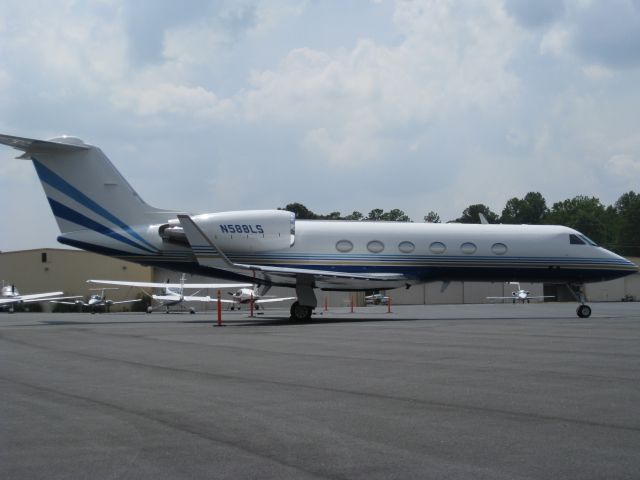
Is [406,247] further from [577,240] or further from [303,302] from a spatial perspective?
[577,240]

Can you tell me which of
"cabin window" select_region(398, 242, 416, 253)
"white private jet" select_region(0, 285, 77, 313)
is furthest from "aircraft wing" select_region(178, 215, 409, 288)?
"white private jet" select_region(0, 285, 77, 313)

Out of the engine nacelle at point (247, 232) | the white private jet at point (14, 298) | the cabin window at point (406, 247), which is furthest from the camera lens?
the white private jet at point (14, 298)

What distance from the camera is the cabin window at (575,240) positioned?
1097 inches

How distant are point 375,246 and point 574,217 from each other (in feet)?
340

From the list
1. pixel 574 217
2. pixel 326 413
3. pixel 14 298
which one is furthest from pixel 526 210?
pixel 326 413

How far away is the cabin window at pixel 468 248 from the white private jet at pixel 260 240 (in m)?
0.04

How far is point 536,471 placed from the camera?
5.25 meters

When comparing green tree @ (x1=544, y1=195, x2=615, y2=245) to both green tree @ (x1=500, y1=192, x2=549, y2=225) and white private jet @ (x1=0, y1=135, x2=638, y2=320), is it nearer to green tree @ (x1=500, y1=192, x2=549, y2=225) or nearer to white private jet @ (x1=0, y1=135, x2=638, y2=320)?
green tree @ (x1=500, y1=192, x2=549, y2=225)

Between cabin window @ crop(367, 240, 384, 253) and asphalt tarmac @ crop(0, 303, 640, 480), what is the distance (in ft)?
40.1

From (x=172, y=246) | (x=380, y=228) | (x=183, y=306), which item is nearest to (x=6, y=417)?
(x=172, y=246)

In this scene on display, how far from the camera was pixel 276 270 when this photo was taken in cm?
2416

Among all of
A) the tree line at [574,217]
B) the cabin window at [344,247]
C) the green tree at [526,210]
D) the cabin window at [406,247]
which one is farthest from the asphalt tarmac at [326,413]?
the green tree at [526,210]

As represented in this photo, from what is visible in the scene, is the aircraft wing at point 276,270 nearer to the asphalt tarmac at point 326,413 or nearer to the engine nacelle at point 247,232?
Result: the engine nacelle at point 247,232

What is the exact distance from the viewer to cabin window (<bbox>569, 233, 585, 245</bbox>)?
27859mm
